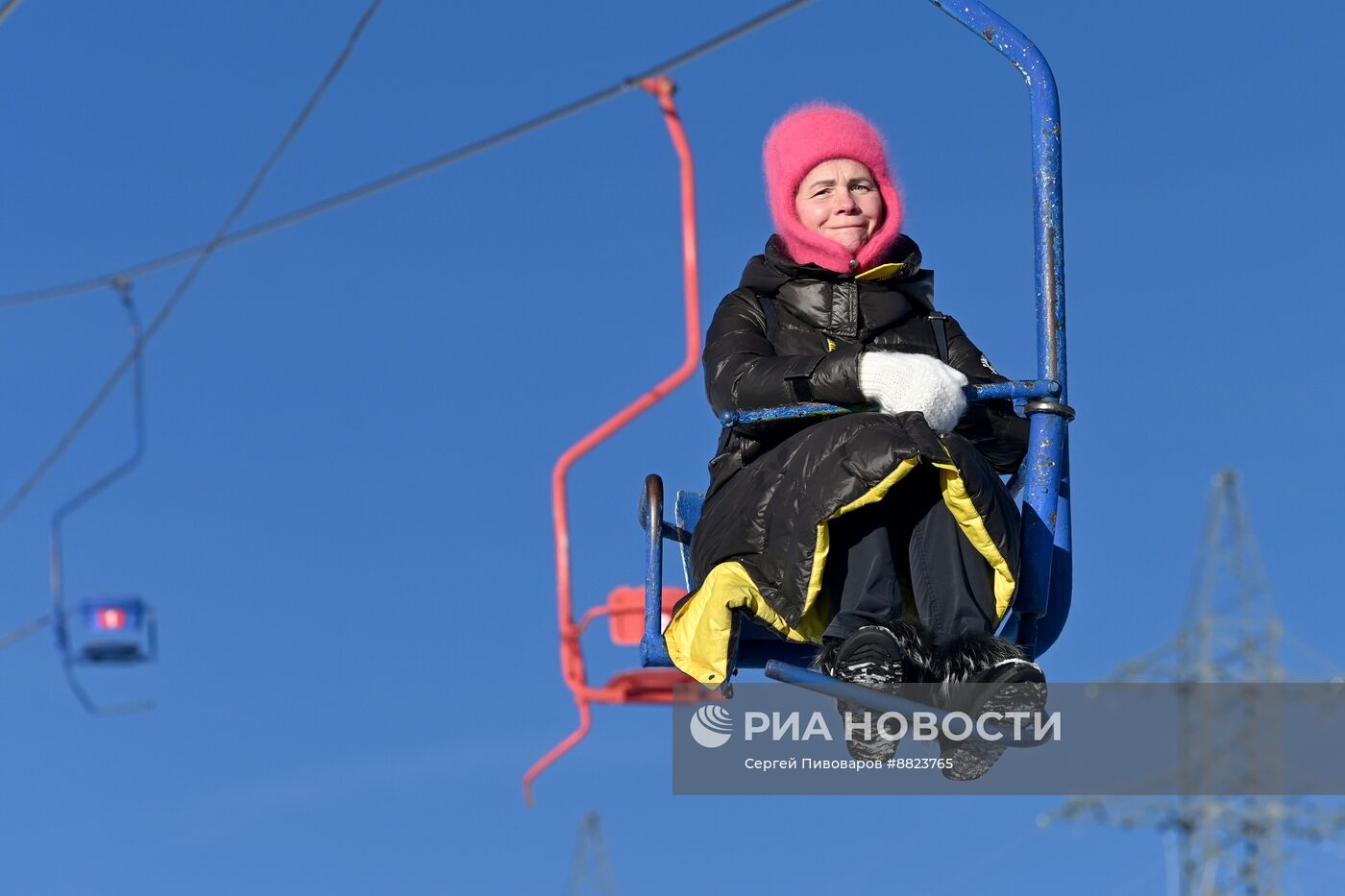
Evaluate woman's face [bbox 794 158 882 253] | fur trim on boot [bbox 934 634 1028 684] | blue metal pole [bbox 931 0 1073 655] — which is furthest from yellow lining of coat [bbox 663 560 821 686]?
woman's face [bbox 794 158 882 253]

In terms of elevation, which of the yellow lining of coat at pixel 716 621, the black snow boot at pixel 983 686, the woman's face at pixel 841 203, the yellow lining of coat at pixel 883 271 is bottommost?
the black snow boot at pixel 983 686

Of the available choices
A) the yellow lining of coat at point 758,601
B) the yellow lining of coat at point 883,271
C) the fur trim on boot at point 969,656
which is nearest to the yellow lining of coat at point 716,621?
the yellow lining of coat at point 758,601

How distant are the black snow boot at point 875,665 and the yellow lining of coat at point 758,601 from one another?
0.81 ft

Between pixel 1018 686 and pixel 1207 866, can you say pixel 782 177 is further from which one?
pixel 1207 866

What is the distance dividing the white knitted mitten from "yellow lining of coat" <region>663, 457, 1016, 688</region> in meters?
0.15

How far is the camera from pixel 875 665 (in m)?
7.05

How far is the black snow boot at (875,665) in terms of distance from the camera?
7.04 meters

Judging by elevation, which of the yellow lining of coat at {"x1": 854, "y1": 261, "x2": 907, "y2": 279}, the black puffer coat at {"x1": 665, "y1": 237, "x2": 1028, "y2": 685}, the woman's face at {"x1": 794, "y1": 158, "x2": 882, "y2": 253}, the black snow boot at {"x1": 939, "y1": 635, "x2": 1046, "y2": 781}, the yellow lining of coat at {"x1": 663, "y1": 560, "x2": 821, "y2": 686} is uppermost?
the woman's face at {"x1": 794, "y1": 158, "x2": 882, "y2": 253}

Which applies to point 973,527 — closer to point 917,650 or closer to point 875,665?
point 917,650

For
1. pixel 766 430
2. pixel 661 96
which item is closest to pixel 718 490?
pixel 766 430

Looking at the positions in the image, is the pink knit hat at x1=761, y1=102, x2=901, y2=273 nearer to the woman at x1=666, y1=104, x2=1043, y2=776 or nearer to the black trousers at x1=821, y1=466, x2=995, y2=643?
the woman at x1=666, y1=104, x2=1043, y2=776

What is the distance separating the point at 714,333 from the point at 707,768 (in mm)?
1316

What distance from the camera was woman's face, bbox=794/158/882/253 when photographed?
26.2 ft

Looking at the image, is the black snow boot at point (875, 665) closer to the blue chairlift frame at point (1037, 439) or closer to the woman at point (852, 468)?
the woman at point (852, 468)
